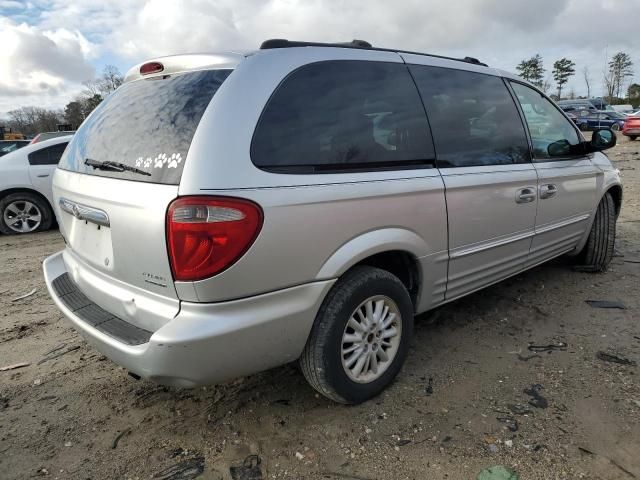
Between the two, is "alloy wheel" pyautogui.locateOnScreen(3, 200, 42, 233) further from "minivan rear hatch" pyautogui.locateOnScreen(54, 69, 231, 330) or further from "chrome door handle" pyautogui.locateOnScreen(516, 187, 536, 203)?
"chrome door handle" pyautogui.locateOnScreen(516, 187, 536, 203)

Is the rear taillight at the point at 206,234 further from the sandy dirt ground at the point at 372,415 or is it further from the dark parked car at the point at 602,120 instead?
the dark parked car at the point at 602,120

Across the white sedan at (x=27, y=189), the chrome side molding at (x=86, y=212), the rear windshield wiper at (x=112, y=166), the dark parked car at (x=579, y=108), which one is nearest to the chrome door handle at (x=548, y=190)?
the rear windshield wiper at (x=112, y=166)

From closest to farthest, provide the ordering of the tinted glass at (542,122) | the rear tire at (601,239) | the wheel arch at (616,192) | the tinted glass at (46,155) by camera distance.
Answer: the tinted glass at (542,122), the rear tire at (601,239), the wheel arch at (616,192), the tinted glass at (46,155)

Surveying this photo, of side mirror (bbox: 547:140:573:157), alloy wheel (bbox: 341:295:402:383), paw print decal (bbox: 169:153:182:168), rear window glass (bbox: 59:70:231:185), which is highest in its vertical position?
rear window glass (bbox: 59:70:231:185)

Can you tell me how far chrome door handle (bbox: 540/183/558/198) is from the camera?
3441 millimetres

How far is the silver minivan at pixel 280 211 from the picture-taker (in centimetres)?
189

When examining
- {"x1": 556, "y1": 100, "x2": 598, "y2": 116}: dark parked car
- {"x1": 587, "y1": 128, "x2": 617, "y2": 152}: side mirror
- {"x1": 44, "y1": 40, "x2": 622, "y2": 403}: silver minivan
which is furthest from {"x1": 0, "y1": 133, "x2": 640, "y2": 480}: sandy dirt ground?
{"x1": 556, "y1": 100, "x2": 598, "y2": 116}: dark parked car

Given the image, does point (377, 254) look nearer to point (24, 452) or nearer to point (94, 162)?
point (94, 162)

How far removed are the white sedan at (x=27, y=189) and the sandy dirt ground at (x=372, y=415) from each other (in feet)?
14.2

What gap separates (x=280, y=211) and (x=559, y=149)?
2752 mm

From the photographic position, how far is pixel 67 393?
109 inches

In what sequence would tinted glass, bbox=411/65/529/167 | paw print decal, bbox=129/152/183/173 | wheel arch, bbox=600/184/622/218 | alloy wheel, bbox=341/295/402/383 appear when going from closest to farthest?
paw print decal, bbox=129/152/183/173
alloy wheel, bbox=341/295/402/383
tinted glass, bbox=411/65/529/167
wheel arch, bbox=600/184/622/218

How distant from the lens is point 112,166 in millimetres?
2232

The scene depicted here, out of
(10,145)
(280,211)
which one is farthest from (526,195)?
(10,145)
